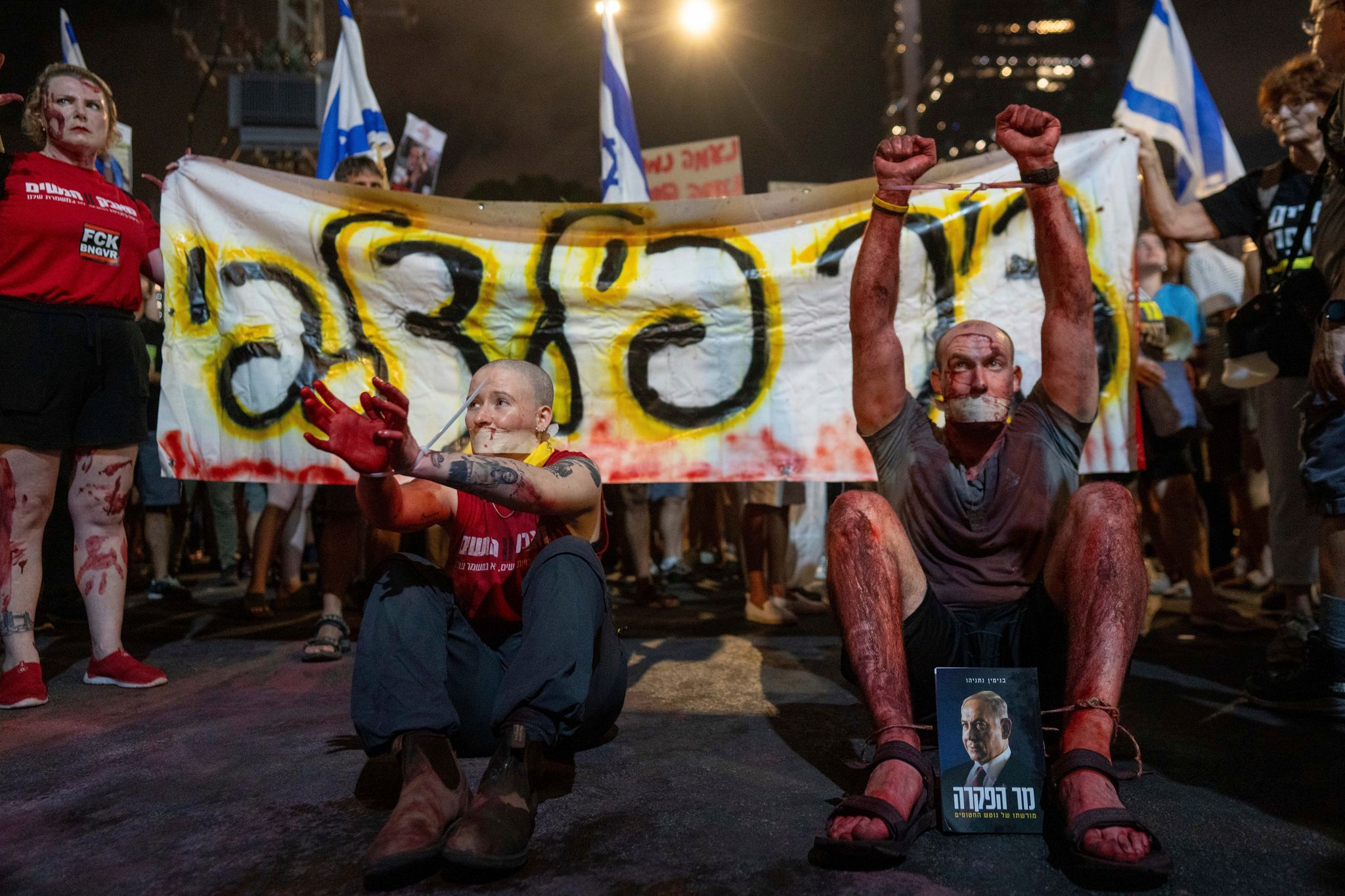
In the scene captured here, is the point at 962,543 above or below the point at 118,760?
above

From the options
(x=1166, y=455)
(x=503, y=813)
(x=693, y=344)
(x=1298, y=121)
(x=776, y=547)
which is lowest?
(x=503, y=813)

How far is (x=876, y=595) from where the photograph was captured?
1908 millimetres

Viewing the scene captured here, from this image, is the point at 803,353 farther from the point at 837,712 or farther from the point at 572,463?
the point at 572,463

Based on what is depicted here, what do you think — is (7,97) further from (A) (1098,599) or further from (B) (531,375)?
(A) (1098,599)

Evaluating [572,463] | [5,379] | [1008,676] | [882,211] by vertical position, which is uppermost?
[882,211]

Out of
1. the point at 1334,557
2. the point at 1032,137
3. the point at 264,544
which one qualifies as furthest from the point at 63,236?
Result: the point at 1334,557

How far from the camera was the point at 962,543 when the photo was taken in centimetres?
216

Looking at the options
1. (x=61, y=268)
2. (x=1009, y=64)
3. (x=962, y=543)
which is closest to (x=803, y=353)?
(x=962, y=543)

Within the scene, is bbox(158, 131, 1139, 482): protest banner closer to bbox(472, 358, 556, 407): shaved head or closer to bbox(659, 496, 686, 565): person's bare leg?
bbox(472, 358, 556, 407): shaved head

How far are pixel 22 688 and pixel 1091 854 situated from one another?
123 inches

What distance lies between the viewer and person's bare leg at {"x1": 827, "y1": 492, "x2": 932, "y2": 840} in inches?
73.2

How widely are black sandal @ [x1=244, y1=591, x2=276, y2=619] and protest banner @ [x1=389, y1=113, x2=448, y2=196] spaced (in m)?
3.94

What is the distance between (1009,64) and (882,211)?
287 feet

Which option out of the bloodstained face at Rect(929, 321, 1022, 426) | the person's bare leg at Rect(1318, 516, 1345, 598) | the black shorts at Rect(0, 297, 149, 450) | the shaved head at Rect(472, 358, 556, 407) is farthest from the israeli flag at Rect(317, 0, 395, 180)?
the person's bare leg at Rect(1318, 516, 1345, 598)
